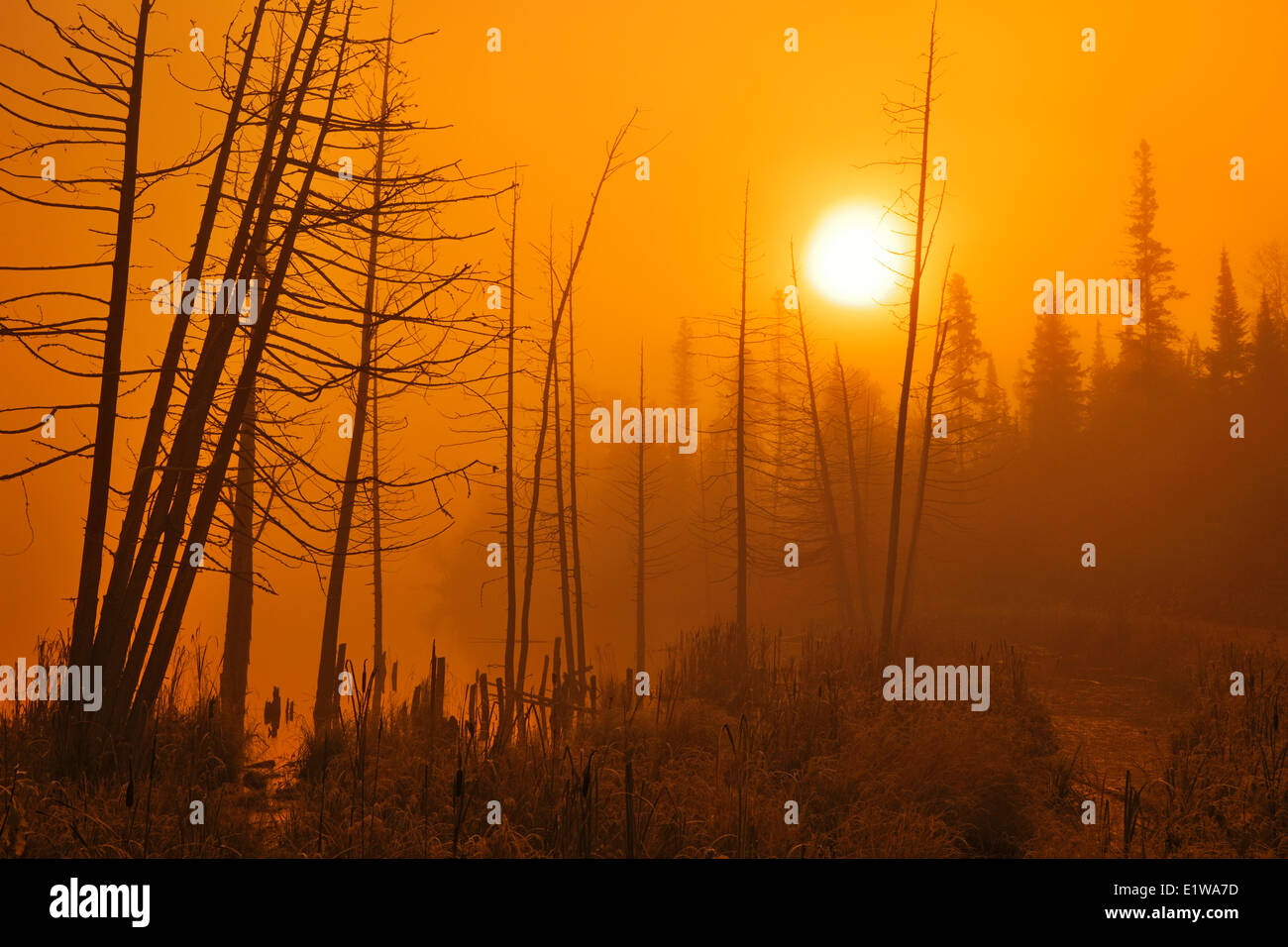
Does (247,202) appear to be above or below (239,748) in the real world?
above

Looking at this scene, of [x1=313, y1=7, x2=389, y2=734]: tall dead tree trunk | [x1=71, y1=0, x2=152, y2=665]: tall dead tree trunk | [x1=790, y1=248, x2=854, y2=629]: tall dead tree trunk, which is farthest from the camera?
[x1=790, y1=248, x2=854, y2=629]: tall dead tree trunk

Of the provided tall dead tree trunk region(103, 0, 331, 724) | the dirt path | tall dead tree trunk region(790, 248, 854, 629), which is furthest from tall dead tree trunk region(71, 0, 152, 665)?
tall dead tree trunk region(790, 248, 854, 629)

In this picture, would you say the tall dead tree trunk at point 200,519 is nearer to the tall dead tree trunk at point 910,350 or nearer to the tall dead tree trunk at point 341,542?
the tall dead tree trunk at point 341,542

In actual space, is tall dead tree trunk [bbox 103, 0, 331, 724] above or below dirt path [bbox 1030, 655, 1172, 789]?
above

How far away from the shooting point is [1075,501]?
1574 inches

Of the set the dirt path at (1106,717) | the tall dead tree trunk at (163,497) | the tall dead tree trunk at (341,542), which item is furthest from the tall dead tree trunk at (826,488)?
the tall dead tree trunk at (163,497)

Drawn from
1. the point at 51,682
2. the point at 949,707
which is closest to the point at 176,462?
the point at 51,682

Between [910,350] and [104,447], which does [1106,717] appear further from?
[104,447]

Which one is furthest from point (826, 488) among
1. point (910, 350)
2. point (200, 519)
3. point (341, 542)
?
point (200, 519)

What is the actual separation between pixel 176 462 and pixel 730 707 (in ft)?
25.9

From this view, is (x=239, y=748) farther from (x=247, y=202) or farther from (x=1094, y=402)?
(x=1094, y=402)

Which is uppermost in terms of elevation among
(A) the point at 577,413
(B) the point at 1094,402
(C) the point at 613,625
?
(B) the point at 1094,402

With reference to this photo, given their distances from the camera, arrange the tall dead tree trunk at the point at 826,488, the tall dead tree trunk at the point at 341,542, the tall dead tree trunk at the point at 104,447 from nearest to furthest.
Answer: the tall dead tree trunk at the point at 104,447
the tall dead tree trunk at the point at 341,542
the tall dead tree trunk at the point at 826,488

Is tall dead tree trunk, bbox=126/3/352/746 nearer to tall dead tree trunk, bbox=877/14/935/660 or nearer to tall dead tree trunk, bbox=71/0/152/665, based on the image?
tall dead tree trunk, bbox=71/0/152/665
